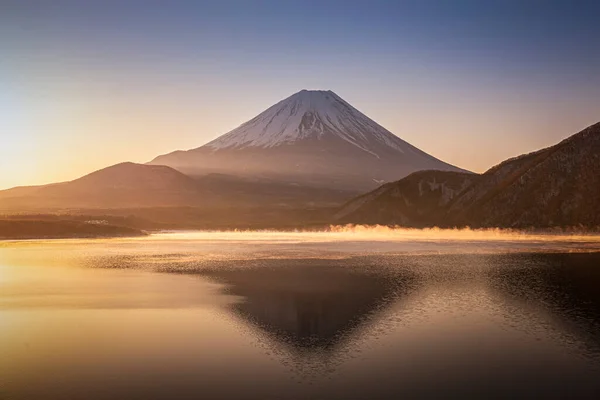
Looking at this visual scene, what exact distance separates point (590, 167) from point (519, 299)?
94.2 metres

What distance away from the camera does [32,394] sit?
1845 cm

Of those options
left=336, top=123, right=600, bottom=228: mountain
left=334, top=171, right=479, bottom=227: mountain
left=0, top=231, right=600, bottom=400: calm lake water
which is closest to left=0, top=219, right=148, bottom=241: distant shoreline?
left=0, top=231, right=600, bottom=400: calm lake water

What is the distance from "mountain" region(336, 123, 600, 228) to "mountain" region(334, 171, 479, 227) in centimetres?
25

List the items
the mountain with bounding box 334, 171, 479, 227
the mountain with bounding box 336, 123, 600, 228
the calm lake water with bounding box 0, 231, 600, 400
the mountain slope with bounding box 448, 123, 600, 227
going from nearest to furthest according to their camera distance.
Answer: the calm lake water with bounding box 0, 231, 600, 400, the mountain slope with bounding box 448, 123, 600, 227, the mountain with bounding box 336, 123, 600, 228, the mountain with bounding box 334, 171, 479, 227

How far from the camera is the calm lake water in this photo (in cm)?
1941

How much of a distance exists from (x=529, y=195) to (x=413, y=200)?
4457 centimetres

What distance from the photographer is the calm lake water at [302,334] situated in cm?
1941

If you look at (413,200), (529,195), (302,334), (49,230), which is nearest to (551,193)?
(529,195)

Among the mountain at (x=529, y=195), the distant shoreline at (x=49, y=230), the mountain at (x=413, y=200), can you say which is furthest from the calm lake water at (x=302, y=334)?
the mountain at (x=413, y=200)

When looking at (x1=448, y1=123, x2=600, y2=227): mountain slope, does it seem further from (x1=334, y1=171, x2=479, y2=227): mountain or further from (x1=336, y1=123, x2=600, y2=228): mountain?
(x1=334, y1=171, x2=479, y2=227): mountain

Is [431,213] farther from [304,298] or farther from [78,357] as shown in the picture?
[78,357]

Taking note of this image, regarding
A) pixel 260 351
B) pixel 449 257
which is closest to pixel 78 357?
pixel 260 351

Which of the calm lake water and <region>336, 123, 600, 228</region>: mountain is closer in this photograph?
the calm lake water

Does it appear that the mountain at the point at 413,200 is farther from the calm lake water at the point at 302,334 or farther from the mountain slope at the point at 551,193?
the calm lake water at the point at 302,334
